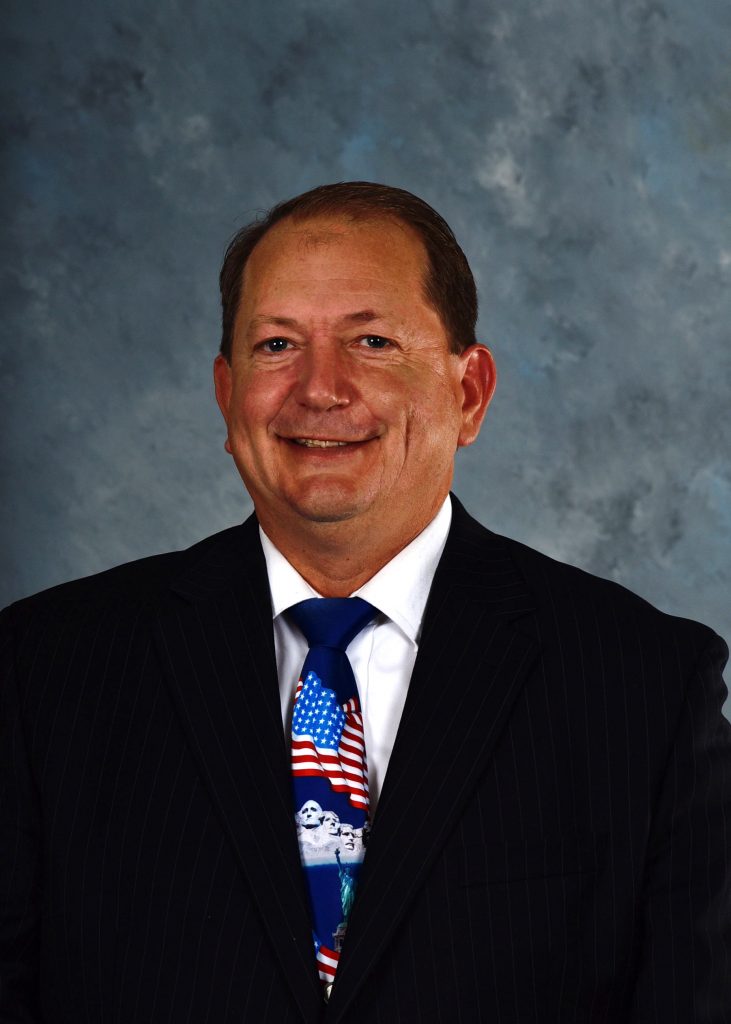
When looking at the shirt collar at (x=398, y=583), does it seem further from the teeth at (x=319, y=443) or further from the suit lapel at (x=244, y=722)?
the teeth at (x=319, y=443)

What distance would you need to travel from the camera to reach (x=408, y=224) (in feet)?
8.00

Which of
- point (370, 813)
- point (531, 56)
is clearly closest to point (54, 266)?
point (531, 56)

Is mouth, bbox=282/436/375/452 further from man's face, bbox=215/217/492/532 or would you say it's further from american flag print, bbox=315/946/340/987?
american flag print, bbox=315/946/340/987

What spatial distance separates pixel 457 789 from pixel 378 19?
10.4 ft

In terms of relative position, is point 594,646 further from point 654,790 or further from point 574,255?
point 574,255

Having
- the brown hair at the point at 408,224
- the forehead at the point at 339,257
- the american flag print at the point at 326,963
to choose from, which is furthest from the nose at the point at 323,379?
the american flag print at the point at 326,963

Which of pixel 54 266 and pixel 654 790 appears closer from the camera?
pixel 654 790

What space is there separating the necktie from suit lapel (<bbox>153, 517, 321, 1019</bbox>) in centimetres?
5

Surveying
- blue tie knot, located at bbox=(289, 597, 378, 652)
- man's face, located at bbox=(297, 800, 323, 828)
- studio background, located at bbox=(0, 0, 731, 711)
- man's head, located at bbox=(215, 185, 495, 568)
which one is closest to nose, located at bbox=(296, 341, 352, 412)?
man's head, located at bbox=(215, 185, 495, 568)

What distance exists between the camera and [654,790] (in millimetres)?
2199

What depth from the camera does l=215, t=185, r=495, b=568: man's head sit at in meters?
2.33

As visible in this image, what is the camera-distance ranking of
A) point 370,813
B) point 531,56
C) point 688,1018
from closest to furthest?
1. point 688,1018
2. point 370,813
3. point 531,56

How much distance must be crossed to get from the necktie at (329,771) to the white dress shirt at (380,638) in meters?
0.04

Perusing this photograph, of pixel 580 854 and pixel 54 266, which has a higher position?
pixel 54 266
